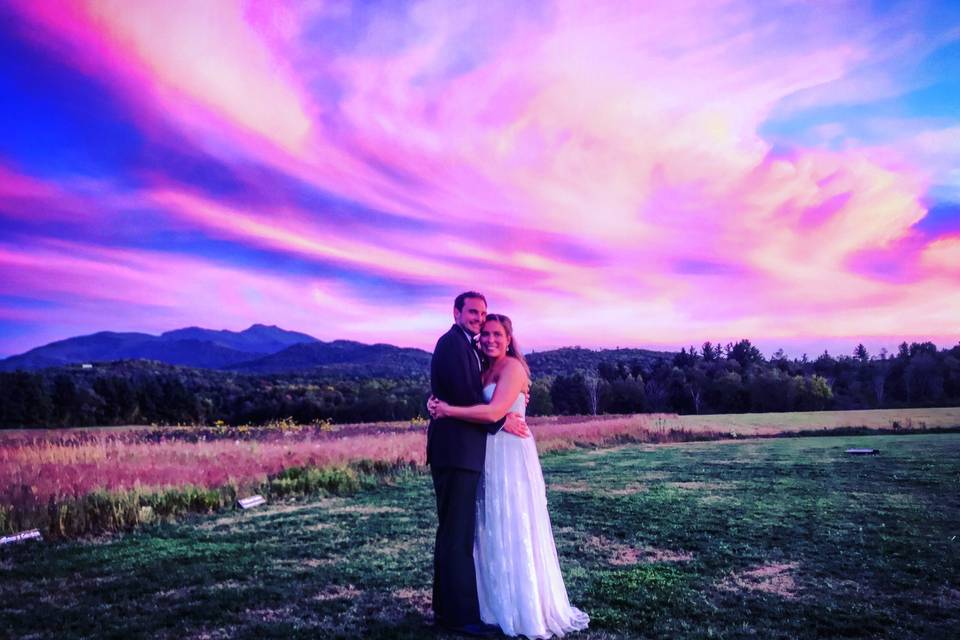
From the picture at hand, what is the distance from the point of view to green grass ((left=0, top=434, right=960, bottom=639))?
5961mm

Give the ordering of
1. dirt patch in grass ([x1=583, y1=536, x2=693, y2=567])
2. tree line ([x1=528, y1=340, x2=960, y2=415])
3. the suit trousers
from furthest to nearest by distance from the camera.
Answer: tree line ([x1=528, y1=340, x2=960, y2=415]) → dirt patch in grass ([x1=583, y1=536, x2=693, y2=567]) → the suit trousers

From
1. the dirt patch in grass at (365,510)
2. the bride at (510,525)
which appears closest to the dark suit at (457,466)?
the bride at (510,525)

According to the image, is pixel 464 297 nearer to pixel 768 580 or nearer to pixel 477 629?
pixel 477 629

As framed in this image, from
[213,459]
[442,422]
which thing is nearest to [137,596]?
[442,422]

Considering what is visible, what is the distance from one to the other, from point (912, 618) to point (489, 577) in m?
3.72

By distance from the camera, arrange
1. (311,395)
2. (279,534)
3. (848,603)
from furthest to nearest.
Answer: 1. (311,395)
2. (279,534)
3. (848,603)

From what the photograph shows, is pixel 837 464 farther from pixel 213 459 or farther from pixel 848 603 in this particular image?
pixel 213 459

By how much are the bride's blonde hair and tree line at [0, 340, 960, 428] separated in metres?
41.9

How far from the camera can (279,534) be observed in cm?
1028

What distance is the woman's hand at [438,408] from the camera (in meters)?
5.39

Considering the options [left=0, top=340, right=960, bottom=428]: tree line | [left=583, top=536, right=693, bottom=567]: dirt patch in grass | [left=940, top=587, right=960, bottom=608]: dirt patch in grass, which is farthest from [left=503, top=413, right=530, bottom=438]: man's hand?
[left=0, top=340, right=960, bottom=428]: tree line

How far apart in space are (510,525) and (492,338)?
1.56m

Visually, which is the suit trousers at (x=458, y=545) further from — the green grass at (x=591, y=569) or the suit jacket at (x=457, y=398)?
the green grass at (x=591, y=569)

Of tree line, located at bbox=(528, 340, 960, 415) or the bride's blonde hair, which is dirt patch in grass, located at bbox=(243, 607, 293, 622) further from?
tree line, located at bbox=(528, 340, 960, 415)
